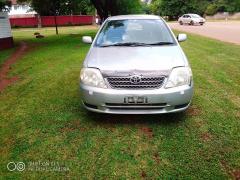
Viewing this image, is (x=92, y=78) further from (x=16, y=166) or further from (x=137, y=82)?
(x=16, y=166)

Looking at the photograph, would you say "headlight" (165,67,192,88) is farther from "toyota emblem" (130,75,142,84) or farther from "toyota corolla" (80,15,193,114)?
"toyota emblem" (130,75,142,84)

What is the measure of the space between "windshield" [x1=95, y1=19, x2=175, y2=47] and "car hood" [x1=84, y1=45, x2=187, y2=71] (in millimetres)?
326

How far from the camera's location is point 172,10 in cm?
6122

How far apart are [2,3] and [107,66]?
40.2ft

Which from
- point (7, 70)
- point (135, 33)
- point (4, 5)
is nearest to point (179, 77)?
point (135, 33)

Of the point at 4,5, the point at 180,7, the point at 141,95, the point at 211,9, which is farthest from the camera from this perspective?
the point at 211,9

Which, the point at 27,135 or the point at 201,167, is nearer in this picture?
the point at 201,167

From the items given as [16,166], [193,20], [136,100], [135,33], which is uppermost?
[135,33]

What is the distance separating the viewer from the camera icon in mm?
4176

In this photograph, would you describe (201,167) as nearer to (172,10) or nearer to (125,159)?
(125,159)

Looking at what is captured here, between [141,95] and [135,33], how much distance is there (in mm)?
1942

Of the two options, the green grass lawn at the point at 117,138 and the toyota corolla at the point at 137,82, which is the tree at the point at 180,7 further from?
the toyota corolla at the point at 137,82

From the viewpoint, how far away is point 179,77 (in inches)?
200

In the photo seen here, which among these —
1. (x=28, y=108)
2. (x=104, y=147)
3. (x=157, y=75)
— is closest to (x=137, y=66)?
(x=157, y=75)
